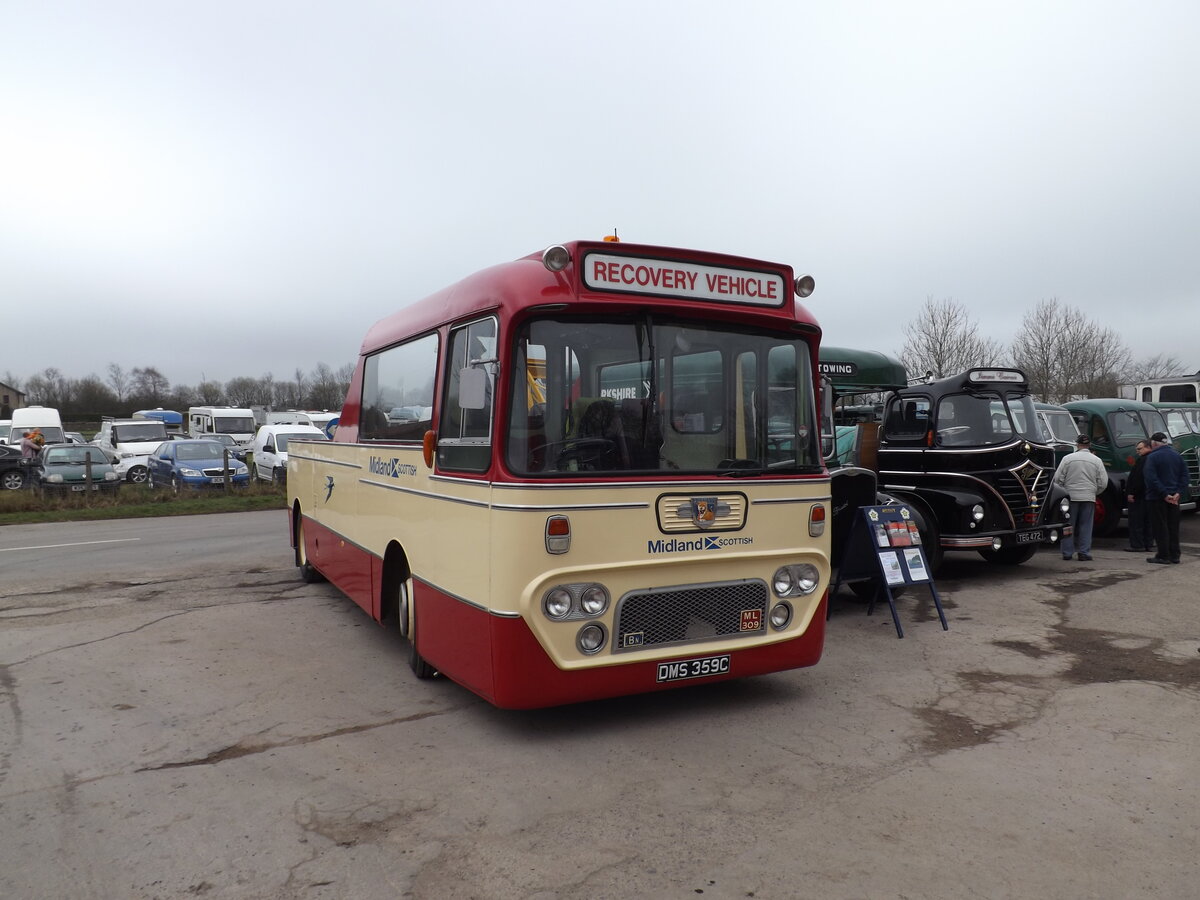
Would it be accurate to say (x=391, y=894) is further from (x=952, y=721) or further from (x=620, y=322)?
(x=952, y=721)

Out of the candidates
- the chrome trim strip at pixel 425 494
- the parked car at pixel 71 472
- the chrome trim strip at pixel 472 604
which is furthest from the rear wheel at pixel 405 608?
the parked car at pixel 71 472

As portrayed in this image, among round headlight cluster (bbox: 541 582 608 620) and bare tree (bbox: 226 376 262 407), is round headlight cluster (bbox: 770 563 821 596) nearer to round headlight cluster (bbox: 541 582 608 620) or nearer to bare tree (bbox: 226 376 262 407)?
round headlight cluster (bbox: 541 582 608 620)

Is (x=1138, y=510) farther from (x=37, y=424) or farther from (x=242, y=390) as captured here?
(x=242, y=390)

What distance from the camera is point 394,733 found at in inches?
209

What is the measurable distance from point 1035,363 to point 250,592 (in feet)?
125

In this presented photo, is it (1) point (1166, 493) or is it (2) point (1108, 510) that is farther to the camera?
(2) point (1108, 510)

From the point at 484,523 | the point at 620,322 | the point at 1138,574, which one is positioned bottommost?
the point at 1138,574

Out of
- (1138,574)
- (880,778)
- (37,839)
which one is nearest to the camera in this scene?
(37,839)


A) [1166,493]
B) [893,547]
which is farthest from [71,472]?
[1166,493]

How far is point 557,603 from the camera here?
16.2 feet

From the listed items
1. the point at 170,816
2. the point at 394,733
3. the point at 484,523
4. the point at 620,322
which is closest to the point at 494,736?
the point at 394,733

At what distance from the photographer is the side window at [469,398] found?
5.09 meters

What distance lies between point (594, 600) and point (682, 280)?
1986 mm

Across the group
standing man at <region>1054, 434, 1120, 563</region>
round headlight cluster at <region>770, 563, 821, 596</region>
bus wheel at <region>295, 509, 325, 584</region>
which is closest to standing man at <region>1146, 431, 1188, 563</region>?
standing man at <region>1054, 434, 1120, 563</region>
